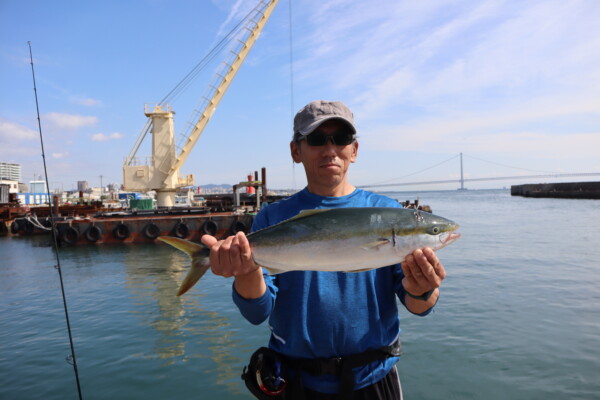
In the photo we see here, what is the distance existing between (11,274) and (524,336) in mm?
21518

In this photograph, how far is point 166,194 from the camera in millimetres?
35625

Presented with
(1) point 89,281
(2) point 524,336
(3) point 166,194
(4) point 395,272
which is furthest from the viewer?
(3) point 166,194

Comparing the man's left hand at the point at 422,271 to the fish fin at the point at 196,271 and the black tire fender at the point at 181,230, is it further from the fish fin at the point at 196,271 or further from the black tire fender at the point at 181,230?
the black tire fender at the point at 181,230

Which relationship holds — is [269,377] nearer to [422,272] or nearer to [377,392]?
[377,392]

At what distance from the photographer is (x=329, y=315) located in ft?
7.84

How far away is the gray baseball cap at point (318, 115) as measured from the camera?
2539mm

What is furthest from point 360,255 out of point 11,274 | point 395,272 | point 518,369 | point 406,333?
point 11,274

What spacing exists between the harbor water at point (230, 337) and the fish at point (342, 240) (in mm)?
4959

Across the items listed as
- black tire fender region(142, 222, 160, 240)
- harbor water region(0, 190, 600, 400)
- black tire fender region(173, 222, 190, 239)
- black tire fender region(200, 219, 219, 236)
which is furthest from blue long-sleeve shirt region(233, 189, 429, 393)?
black tire fender region(142, 222, 160, 240)

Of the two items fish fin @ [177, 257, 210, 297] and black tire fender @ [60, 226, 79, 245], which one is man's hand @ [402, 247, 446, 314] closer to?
fish fin @ [177, 257, 210, 297]

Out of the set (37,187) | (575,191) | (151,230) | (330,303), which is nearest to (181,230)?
(151,230)

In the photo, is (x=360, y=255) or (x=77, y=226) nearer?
(x=360, y=255)

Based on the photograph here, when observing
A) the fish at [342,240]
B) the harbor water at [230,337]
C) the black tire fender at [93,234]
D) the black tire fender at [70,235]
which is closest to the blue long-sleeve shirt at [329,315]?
the fish at [342,240]

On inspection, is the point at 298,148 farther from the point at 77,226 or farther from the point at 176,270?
the point at 77,226
